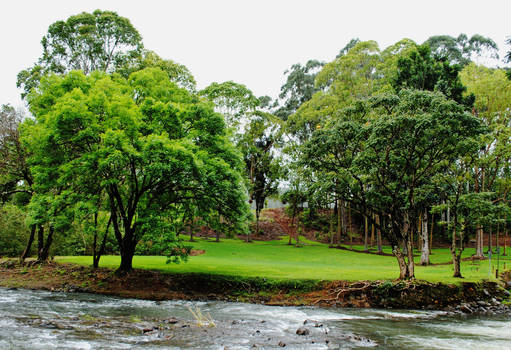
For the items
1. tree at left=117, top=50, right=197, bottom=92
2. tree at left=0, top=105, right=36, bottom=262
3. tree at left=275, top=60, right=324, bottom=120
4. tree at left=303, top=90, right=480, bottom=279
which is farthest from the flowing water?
tree at left=275, top=60, right=324, bottom=120

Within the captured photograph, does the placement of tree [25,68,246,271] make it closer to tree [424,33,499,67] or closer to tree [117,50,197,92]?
tree [117,50,197,92]

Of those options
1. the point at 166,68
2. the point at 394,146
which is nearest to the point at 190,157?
the point at 394,146

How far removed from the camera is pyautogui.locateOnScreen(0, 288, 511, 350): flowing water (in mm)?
11180

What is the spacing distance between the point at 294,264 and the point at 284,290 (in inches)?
400

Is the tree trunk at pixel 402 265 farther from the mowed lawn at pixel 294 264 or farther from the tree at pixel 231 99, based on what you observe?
the tree at pixel 231 99

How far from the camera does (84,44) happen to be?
41156 millimetres

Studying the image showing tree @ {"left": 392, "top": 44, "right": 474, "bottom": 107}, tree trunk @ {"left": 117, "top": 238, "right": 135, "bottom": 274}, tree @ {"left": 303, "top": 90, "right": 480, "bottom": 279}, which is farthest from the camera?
tree @ {"left": 392, "top": 44, "right": 474, "bottom": 107}

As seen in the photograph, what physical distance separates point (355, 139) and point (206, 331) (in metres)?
14.2

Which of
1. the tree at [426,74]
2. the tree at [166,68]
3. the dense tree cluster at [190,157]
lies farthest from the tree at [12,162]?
the tree at [426,74]

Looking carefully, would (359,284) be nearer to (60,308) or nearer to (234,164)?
(234,164)

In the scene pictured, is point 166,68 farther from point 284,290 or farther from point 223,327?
point 223,327

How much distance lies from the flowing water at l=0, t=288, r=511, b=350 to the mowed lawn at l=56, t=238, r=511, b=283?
454 cm

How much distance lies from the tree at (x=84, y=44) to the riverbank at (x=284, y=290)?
1023 inches

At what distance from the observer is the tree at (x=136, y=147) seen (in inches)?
747
